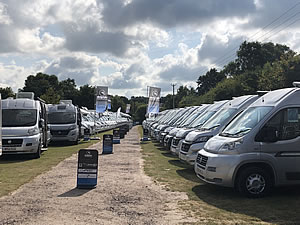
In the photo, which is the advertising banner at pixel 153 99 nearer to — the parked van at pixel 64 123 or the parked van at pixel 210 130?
the parked van at pixel 64 123

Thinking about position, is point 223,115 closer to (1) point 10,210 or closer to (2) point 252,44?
(1) point 10,210

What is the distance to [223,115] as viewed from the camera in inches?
482

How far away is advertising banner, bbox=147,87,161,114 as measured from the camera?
3544 centimetres

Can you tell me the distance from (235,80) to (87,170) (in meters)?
54.2

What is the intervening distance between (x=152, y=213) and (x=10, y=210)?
271 cm

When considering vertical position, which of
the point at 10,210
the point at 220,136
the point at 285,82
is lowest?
the point at 10,210

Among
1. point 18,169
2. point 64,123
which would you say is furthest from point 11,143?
point 64,123

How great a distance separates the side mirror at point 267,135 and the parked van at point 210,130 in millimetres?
3089

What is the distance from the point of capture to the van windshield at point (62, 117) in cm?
2389

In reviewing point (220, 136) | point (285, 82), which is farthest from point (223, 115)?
point (285, 82)

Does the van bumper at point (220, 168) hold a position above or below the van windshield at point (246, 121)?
below

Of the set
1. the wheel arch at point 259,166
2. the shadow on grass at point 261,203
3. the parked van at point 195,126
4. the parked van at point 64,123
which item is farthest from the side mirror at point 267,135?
the parked van at point 64,123

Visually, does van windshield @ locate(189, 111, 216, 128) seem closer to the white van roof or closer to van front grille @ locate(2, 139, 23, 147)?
van front grille @ locate(2, 139, 23, 147)

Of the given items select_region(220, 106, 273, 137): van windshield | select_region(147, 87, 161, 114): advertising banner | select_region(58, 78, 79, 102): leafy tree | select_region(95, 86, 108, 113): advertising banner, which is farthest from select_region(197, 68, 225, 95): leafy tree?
select_region(220, 106, 273, 137): van windshield
